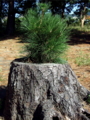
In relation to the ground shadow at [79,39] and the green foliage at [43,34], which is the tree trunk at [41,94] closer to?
the green foliage at [43,34]

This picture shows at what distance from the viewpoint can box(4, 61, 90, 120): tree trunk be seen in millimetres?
2961

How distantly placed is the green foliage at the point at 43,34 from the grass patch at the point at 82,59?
3.31 m

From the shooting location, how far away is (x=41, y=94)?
118 inches

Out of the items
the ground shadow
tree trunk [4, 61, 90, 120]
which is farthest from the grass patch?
tree trunk [4, 61, 90, 120]

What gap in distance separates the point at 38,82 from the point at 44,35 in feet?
2.22

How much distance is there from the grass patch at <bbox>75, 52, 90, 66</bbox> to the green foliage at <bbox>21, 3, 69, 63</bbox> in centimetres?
331

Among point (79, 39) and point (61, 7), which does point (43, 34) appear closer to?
point (79, 39)

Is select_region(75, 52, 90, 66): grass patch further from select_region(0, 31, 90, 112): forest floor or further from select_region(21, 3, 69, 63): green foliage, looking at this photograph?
select_region(21, 3, 69, 63): green foliage

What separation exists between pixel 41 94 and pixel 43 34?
2.77 feet

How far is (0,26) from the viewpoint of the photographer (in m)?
15.3

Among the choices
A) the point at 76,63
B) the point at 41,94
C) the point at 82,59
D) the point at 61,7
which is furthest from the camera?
the point at 61,7

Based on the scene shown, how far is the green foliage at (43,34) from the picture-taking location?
309 cm

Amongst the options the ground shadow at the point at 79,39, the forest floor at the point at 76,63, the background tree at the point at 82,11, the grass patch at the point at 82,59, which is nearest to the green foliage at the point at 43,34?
the forest floor at the point at 76,63

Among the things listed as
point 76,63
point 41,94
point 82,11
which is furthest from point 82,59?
point 82,11
